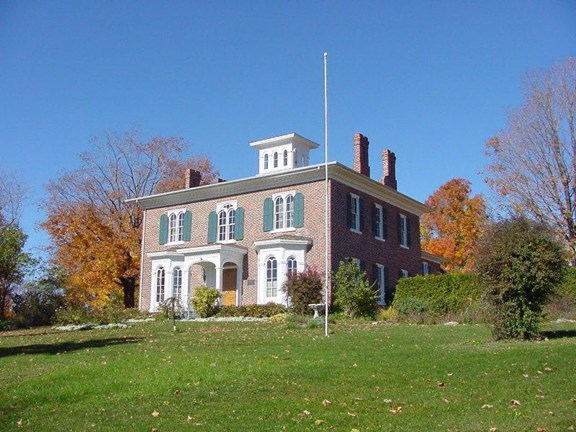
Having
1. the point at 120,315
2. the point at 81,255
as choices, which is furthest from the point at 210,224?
the point at 81,255

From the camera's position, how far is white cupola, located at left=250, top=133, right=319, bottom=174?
33344 mm

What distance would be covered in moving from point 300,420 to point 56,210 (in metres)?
36.2

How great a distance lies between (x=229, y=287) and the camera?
31422mm

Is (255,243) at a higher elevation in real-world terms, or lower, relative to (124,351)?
higher

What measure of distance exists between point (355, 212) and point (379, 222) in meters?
2.56

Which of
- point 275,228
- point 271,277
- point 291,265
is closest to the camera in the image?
point 291,265

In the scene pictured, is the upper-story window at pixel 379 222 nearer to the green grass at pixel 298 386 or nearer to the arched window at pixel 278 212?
the arched window at pixel 278 212

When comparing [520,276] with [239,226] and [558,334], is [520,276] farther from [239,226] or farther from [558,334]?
[239,226]

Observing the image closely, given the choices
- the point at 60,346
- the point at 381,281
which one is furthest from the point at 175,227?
the point at 60,346

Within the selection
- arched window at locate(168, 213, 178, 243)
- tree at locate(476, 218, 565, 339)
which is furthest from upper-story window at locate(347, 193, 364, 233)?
tree at locate(476, 218, 565, 339)

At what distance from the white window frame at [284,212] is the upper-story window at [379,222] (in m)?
4.43

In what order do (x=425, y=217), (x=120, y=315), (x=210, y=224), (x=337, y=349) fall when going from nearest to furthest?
(x=337, y=349)
(x=120, y=315)
(x=210, y=224)
(x=425, y=217)

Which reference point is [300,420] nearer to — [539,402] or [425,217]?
[539,402]

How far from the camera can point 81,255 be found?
3988 cm
